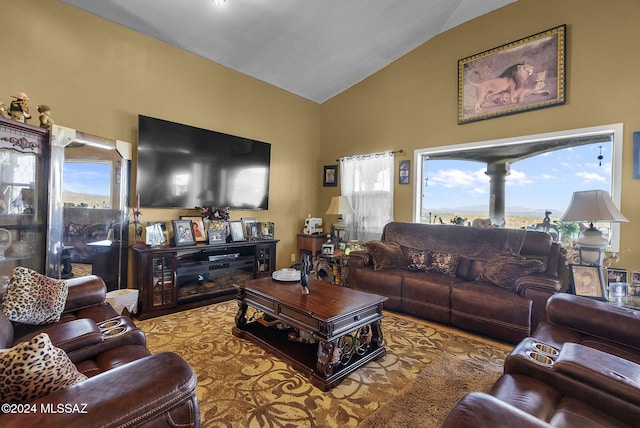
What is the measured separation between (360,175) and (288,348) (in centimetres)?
322

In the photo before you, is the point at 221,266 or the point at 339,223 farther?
the point at 339,223

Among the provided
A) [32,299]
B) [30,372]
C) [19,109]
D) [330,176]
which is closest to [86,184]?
[19,109]

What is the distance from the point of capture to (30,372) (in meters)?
0.82

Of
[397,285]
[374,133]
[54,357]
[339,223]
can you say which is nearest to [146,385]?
[54,357]

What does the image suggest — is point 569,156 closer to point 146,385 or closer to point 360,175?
point 360,175

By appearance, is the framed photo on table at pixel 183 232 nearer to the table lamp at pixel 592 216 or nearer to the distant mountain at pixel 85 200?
the distant mountain at pixel 85 200

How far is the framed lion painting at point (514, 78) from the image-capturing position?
10.1 ft

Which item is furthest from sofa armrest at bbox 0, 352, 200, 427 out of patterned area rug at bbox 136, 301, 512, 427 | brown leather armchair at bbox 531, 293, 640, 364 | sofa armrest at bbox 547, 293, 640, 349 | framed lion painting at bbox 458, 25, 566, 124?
framed lion painting at bbox 458, 25, 566, 124

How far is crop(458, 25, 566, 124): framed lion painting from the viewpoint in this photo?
3.08 metres

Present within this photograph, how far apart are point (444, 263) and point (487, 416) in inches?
103

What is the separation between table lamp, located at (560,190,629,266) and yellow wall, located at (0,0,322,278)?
3754 mm

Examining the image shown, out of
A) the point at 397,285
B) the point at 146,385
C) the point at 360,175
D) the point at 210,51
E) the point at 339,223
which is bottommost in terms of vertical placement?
the point at 397,285

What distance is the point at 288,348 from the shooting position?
222cm

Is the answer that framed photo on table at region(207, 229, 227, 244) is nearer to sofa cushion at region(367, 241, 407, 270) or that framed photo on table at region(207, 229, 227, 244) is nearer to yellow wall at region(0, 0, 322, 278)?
yellow wall at region(0, 0, 322, 278)
